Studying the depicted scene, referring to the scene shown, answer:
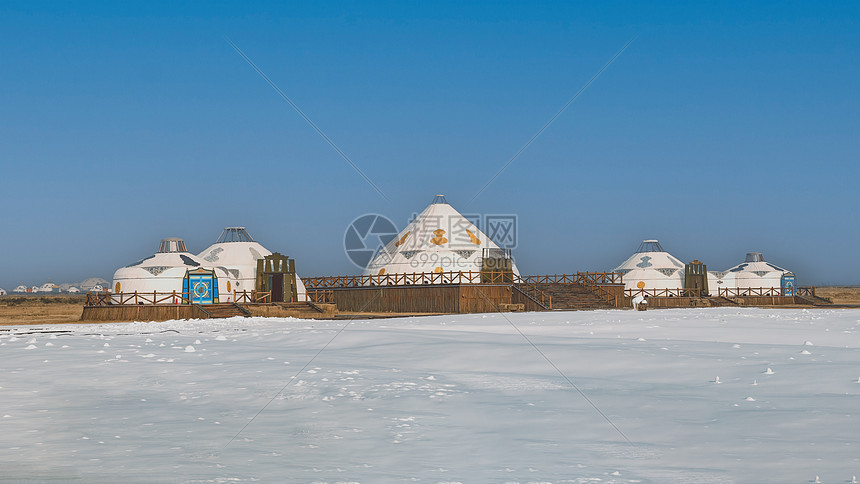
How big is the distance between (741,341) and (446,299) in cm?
2572

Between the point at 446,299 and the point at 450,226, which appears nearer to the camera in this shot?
the point at 446,299

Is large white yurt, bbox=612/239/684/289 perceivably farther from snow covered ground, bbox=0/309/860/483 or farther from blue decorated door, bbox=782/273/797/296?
snow covered ground, bbox=0/309/860/483

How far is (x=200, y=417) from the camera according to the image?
9.40m

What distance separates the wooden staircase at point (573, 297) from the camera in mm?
41562

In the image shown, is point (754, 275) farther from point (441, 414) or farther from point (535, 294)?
point (441, 414)

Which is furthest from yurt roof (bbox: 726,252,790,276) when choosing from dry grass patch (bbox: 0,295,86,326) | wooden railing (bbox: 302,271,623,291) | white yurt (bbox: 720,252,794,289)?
dry grass patch (bbox: 0,295,86,326)

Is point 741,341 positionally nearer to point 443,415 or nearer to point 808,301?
point 443,415

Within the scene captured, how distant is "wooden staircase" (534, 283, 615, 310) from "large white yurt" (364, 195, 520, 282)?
440cm

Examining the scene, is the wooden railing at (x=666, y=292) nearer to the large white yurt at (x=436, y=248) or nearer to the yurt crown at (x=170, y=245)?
the large white yurt at (x=436, y=248)

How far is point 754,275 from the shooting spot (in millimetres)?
69812

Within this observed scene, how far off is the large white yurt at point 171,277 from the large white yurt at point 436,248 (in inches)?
410

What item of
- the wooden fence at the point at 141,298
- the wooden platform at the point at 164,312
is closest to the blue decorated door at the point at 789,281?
the wooden fence at the point at 141,298

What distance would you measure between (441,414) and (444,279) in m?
35.6

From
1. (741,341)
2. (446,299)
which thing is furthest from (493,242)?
(741,341)
